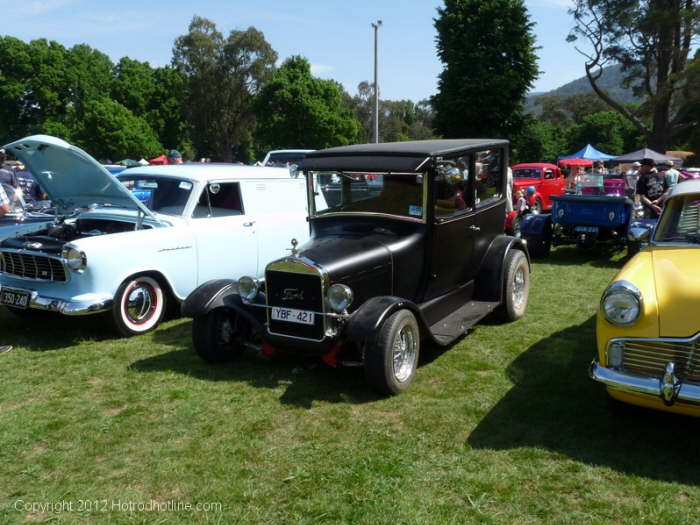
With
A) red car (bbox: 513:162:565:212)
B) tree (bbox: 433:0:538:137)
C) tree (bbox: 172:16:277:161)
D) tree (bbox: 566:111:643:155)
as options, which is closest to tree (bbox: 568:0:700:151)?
tree (bbox: 433:0:538:137)

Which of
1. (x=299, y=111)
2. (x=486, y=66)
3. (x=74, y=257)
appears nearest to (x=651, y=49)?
(x=486, y=66)

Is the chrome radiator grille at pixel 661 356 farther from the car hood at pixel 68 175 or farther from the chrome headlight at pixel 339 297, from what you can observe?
the car hood at pixel 68 175

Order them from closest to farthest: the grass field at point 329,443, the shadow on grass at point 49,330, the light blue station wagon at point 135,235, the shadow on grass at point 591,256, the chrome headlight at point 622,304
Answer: the grass field at point 329,443, the chrome headlight at point 622,304, the light blue station wagon at point 135,235, the shadow on grass at point 49,330, the shadow on grass at point 591,256

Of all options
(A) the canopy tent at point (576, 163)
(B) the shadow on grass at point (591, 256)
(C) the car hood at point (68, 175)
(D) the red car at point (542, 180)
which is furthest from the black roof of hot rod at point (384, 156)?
(A) the canopy tent at point (576, 163)

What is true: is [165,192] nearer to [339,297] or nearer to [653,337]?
[339,297]

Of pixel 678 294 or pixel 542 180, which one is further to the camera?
pixel 542 180

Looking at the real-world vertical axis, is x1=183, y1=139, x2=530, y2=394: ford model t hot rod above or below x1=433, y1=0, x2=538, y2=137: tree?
below

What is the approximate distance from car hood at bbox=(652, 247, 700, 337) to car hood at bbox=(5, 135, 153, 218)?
17.0ft

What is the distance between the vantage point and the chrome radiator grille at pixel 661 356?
11.0 ft

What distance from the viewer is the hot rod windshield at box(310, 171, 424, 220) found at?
520cm

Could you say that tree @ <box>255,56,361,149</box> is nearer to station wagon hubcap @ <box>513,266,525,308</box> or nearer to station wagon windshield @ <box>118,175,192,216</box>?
station wagon windshield @ <box>118,175,192,216</box>

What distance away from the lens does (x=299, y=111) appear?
141ft

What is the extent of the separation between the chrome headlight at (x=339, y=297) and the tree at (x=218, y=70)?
4397 cm

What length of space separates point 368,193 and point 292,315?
1524 millimetres
